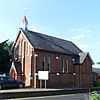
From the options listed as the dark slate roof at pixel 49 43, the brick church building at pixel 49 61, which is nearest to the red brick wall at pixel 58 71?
the brick church building at pixel 49 61

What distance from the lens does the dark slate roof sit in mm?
48037

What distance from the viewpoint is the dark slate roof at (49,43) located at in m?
48.0

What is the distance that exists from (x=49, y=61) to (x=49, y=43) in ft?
13.9

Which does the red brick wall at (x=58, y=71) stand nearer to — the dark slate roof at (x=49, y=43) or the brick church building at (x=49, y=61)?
the brick church building at (x=49, y=61)

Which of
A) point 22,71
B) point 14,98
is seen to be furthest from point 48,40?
point 14,98

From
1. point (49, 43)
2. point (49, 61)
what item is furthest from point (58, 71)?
point (49, 43)

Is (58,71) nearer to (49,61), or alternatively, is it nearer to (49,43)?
(49,61)

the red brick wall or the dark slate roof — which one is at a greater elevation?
the dark slate roof

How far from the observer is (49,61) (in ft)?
161

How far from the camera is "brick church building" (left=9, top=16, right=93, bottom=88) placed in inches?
1829

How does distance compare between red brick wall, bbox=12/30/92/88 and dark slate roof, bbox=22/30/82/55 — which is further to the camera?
dark slate roof, bbox=22/30/82/55

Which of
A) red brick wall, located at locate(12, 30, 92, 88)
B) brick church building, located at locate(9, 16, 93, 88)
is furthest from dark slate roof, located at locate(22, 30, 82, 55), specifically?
red brick wall, located at locate(12, 30, 92, 88)

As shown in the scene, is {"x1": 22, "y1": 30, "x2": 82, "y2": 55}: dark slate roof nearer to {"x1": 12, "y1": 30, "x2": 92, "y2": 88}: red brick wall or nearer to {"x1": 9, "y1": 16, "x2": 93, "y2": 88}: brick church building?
{"x1": 9, "y1": 16, "x2": 93, "y2": 88}: brick church building

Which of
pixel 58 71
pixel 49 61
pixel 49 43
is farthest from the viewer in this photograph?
pixel 49 43
